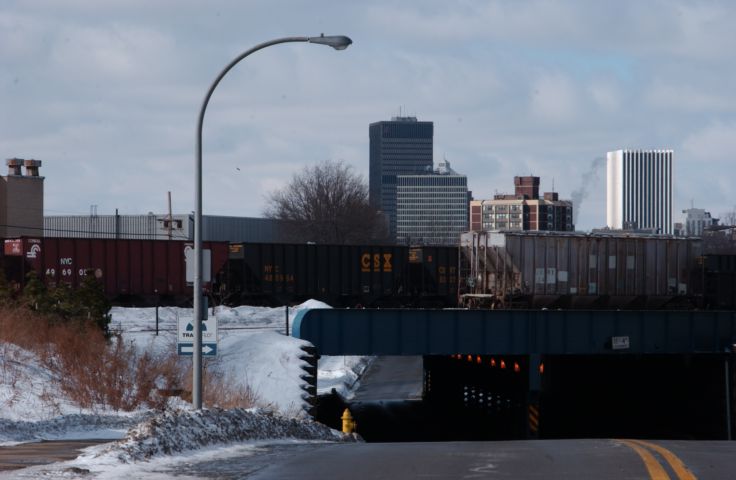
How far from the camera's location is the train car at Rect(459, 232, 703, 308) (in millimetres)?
48719

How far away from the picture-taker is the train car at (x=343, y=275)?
5175 cm

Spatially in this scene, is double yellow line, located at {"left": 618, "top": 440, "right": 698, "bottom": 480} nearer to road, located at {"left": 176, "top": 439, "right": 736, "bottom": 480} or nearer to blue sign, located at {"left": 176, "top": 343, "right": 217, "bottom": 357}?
road, located at {"left": 176, "top": 439, "right": 736, "bottom": 480}

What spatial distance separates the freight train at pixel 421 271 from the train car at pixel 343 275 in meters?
0.05

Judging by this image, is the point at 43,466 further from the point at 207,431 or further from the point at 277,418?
the point at 277,418

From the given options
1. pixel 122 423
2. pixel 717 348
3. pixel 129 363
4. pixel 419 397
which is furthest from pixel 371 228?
pixel 122 423

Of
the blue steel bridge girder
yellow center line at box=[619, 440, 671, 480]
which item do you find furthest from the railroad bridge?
yellow center line at box=[619, 440, 671, 480]

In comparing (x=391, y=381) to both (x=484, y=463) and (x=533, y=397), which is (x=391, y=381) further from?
(x=484, y=463)

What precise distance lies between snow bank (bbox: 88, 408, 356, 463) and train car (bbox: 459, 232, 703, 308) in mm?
29393

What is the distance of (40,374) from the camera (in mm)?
23281

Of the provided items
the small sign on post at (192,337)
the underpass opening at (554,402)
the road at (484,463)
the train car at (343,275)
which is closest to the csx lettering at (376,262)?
the train car at (343,275)

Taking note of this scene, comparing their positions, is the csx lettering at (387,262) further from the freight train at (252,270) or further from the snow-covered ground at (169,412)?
the snow-covered ground at (169,412)

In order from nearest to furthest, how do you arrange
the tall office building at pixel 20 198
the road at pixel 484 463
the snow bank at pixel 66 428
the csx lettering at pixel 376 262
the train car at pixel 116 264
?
the road at pixel 484 463 → the snow bank at pixel 66 428 → the train car at pixel 116 264 → the csx lettering at pixel 376 262 → the tall office building at pixel 20 198

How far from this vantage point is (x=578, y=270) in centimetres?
5009

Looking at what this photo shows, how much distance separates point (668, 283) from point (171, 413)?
133ft
